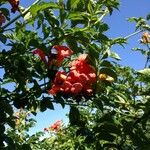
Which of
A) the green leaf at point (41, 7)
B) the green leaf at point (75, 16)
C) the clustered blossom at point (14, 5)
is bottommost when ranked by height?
the green leaf at point (75, 16)

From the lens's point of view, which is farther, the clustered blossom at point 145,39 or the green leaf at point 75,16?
the clustered blossom at point 145,39

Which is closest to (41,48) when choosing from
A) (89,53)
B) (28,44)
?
(28,44)

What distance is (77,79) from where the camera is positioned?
246cm

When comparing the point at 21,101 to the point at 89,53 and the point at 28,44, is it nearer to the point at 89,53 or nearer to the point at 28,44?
the point at 28,44

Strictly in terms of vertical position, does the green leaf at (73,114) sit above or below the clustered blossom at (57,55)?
below

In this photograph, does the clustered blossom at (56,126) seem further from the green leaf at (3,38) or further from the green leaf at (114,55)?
the green leaf at (114,55)

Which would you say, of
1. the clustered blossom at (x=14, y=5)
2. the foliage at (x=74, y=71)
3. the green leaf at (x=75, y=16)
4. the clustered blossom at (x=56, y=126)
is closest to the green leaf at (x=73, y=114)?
the foliage at (x=74, y=71)

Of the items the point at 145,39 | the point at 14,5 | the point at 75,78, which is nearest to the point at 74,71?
the point at 75,78

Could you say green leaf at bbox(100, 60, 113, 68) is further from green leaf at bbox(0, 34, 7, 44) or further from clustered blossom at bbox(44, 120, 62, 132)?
clustered blossom at bbox(44, 120, 62, 132)

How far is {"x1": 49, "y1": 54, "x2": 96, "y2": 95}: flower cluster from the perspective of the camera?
242 cm

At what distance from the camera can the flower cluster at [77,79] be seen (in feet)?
7.95

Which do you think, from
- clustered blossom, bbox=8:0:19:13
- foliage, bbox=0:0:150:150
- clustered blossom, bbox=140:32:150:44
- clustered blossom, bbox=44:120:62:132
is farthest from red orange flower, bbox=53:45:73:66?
clustered blossom, bbox=44:120:62:132

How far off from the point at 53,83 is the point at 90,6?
1.73ft

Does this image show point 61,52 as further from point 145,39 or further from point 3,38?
point 145,39
